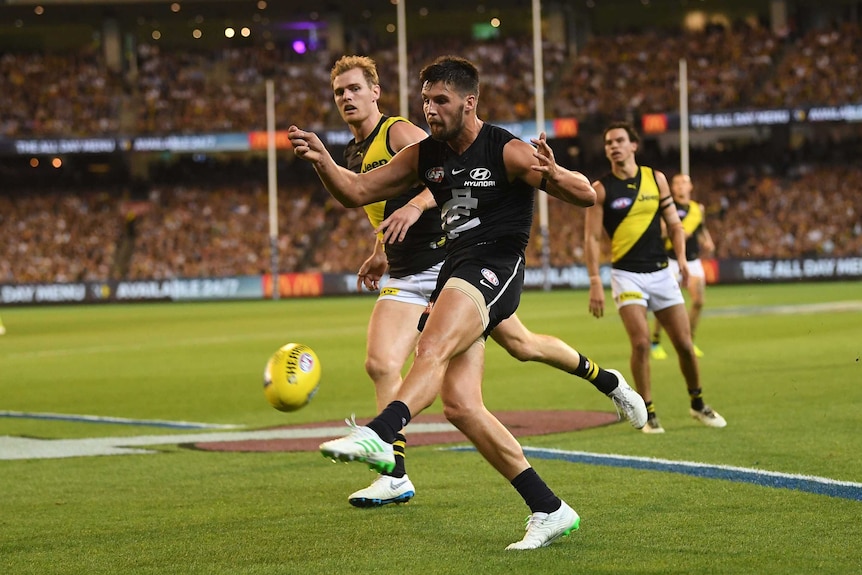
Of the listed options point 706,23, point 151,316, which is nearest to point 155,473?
point 151,316

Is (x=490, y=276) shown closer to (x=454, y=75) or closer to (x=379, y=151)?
(x=454, y=75)

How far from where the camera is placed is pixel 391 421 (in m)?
5.45

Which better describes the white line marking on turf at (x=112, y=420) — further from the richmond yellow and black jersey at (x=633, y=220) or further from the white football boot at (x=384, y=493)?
the white football boot at (x=384, y=493)

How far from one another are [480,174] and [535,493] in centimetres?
157

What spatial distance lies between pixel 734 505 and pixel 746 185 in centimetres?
4281

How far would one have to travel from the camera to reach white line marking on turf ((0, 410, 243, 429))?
1205 centimetres

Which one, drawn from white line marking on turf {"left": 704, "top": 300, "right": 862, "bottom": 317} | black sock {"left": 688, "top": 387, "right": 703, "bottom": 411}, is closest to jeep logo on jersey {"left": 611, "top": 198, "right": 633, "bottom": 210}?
black sock {"left": 688, "top": 387, "right": 703, "bottom": 411}

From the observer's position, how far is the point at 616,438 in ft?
33.0

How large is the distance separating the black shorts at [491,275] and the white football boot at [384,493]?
1.53 meters

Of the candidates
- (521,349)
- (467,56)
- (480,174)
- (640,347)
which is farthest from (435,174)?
(467,56)

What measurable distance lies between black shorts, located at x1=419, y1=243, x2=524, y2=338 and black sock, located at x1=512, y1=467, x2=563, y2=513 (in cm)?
72

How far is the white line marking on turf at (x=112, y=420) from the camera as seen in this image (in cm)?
1205

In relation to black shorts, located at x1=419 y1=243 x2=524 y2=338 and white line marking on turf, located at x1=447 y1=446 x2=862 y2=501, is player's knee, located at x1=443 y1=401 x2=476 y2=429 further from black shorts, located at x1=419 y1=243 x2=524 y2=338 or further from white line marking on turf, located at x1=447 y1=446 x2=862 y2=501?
white line marking on turf, located at x1=447 y1=446 x2=862 y2=501

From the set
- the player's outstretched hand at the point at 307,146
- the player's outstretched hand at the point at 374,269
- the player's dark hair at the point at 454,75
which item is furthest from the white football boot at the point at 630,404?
the player's outstretched hand at the point at 307,146
